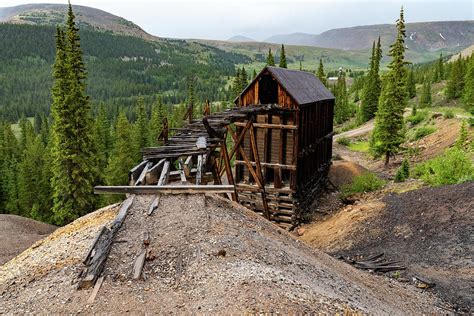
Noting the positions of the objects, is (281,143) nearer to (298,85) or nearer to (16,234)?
(298,85)

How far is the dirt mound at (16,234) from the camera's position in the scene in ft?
60.6

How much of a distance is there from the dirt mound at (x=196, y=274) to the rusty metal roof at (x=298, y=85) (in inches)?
503

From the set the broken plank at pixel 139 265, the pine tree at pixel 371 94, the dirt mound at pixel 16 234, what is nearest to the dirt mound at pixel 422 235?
the broken plank at pixel 139 265

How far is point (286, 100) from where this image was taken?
2256 cm

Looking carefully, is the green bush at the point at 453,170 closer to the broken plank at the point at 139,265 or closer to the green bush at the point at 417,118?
the broken plank at the point at 139,265

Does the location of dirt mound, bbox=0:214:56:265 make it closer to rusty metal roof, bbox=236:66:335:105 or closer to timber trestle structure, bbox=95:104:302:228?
timber trestle structure, bbox=95:104:302:228

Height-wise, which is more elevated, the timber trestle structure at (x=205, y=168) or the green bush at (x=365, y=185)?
the timber trestle structure at (x=205, y=168)

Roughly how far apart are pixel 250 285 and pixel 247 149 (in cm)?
1830

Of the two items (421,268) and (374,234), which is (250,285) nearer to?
(421,268)

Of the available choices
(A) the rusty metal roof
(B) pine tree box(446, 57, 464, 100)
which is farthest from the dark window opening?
(B) pine tree box(446, 57, 464, 100)

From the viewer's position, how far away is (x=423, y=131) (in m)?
44.0

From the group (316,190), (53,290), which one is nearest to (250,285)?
(53,290)

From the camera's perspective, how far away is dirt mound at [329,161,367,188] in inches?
1299

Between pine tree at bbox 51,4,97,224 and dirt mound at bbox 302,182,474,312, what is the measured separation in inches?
749
